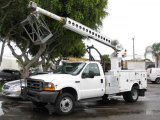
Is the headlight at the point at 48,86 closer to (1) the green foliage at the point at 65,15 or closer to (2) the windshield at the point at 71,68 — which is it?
(2) the windshield at the point at 71,68

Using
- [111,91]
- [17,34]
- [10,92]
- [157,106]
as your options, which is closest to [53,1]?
[17,34]

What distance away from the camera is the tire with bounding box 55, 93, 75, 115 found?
1095 cm

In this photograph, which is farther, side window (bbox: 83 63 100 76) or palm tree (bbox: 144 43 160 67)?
palm tree (bbox: 144 43 160 67)

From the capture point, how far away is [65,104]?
440 inches

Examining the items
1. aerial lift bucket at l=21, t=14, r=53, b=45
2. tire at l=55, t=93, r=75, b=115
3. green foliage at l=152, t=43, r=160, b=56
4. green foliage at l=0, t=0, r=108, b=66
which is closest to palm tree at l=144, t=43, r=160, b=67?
green foliage at l=152, t=43, r=160, b=56

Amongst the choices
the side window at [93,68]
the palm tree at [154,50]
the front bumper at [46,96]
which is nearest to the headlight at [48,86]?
the front bumper at [46,96]

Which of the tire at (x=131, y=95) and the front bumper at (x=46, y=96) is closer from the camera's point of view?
the front bumper at (x=46, y=96)

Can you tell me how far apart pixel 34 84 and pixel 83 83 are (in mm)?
1795

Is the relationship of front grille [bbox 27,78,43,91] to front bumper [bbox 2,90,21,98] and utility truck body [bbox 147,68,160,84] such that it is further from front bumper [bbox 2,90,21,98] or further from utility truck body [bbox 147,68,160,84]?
utility truck body [bbox 147,68,160,84]

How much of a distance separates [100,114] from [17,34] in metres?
12.7

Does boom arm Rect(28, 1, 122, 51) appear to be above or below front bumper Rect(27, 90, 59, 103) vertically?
above

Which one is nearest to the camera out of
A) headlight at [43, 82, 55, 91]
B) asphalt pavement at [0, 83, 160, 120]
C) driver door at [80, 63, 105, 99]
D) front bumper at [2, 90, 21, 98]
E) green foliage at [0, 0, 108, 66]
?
asphalt pavement at [0, 83, 160, 120]

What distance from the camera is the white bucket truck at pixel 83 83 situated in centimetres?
1096

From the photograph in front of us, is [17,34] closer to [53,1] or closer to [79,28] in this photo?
[53,1]
